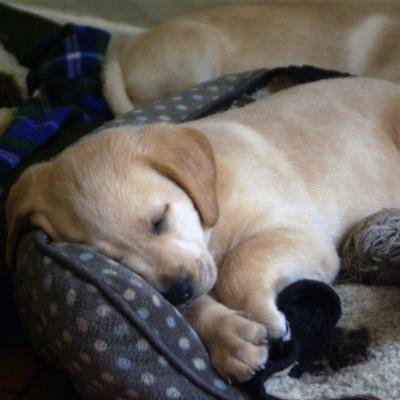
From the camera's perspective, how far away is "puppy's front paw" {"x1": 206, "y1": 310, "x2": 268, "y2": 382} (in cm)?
142

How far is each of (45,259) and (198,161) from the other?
0.45 m

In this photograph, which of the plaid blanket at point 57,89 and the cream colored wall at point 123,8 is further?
the cream colored wall at point 123,8

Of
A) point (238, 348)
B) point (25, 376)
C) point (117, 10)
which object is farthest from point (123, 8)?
point (238, 348)

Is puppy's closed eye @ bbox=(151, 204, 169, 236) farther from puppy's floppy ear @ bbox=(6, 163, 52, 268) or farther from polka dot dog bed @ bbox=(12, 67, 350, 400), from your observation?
puppy's floppy ear @ bbox=(6, 163, 52, 268)

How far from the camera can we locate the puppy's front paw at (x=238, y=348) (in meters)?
1.42

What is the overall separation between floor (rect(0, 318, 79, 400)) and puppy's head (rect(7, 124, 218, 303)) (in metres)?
0.49

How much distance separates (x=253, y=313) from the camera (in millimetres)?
1528

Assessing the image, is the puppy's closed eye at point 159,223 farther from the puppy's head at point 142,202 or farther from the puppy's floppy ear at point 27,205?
the puppy's floppy ear at point 27,205

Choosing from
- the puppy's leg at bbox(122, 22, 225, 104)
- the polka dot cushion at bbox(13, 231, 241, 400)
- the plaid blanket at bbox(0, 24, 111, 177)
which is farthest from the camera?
the puppy's leg at bbox(122, 22, 225, 104)

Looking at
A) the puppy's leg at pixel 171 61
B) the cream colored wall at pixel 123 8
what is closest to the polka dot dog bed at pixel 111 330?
the puppy's leg at pixel 171 61

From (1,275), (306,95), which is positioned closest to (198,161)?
(306,95)

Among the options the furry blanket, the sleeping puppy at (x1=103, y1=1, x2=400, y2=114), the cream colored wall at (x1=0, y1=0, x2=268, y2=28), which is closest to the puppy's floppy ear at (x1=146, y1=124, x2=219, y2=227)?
the furry blanket

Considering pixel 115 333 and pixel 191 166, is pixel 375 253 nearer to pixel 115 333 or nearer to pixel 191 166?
pixel 191 166

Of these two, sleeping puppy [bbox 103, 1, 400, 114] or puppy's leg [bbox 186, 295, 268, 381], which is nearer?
puppy's leg [bbox 186, 295, 268, 381]
